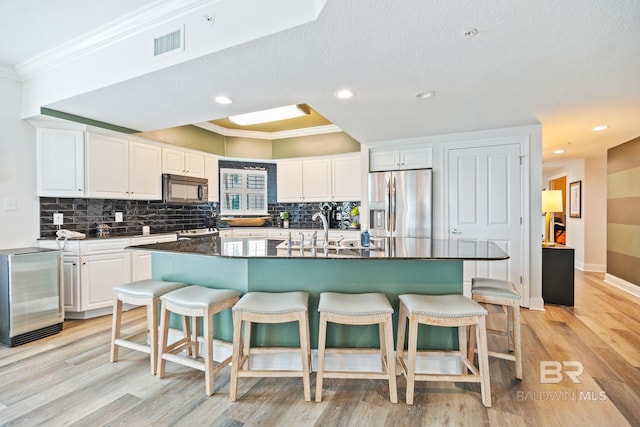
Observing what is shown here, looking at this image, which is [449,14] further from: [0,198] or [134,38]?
[0,198]

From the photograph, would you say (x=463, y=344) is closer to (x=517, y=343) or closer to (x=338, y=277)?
(x=517, y=343)

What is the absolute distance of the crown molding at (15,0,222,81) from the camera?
2188mm

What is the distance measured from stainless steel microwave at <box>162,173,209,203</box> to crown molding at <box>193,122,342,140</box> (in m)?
1.03

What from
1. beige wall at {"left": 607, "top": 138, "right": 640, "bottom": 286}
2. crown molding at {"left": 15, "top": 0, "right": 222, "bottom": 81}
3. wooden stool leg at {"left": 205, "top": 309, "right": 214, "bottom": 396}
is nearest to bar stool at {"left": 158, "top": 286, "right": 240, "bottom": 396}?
wooden stool leg at {"left": 205, "top": 309, "right": 214, "bottom": 396}

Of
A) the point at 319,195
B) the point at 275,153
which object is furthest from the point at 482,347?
the point at 275,153

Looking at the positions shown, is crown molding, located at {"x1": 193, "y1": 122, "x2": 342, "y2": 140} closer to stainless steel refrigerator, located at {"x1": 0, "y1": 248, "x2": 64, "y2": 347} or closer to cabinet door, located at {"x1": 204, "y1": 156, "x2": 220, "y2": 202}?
cabinet door, located at {"x1": 204, "y1": 156, "x2": 220, "y2": 202}

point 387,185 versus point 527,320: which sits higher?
point 387,185

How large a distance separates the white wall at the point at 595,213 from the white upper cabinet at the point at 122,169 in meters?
7.86

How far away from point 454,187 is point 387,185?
89 centimetres

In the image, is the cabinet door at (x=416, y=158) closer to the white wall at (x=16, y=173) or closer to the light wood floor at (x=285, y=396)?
Answer: the light wood floor at (x=285, y=396)

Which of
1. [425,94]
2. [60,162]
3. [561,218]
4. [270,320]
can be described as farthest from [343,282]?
[561,218]

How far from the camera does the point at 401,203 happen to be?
4.31m

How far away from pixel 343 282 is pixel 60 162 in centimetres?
352

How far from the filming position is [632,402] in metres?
1.89
